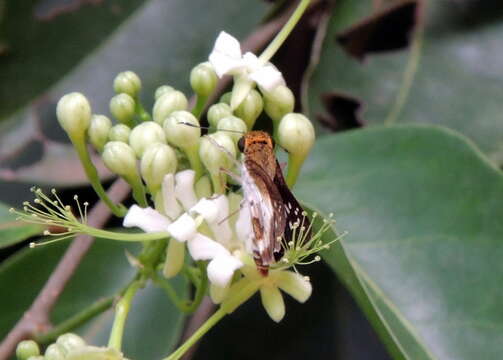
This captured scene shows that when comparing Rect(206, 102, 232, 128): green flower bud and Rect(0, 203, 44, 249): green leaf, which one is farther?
Rect(0, 203, 44, 249): green leaf

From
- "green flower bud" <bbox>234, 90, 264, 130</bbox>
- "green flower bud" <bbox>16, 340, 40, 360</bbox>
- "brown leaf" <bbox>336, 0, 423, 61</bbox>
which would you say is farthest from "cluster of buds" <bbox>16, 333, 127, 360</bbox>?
"brown leaf" <bbox>336, 0, 423, 61</bbox>

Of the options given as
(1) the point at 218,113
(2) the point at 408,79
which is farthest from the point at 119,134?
(2) the point at 408,79

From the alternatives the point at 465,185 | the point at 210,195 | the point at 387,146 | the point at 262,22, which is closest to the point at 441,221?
the point at 465,185

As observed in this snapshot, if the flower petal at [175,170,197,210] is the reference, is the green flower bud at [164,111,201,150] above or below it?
above

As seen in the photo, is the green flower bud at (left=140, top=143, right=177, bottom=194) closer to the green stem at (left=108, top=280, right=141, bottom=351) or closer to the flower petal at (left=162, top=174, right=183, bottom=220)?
the flower petal at (left=162, top=174, right=183, bottom=220)

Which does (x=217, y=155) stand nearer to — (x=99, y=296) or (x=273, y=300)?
(x=273, y=300)

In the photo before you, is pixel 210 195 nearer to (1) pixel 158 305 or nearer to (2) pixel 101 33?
(1) pixel 158 305

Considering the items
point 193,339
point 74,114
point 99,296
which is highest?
point 74,114
